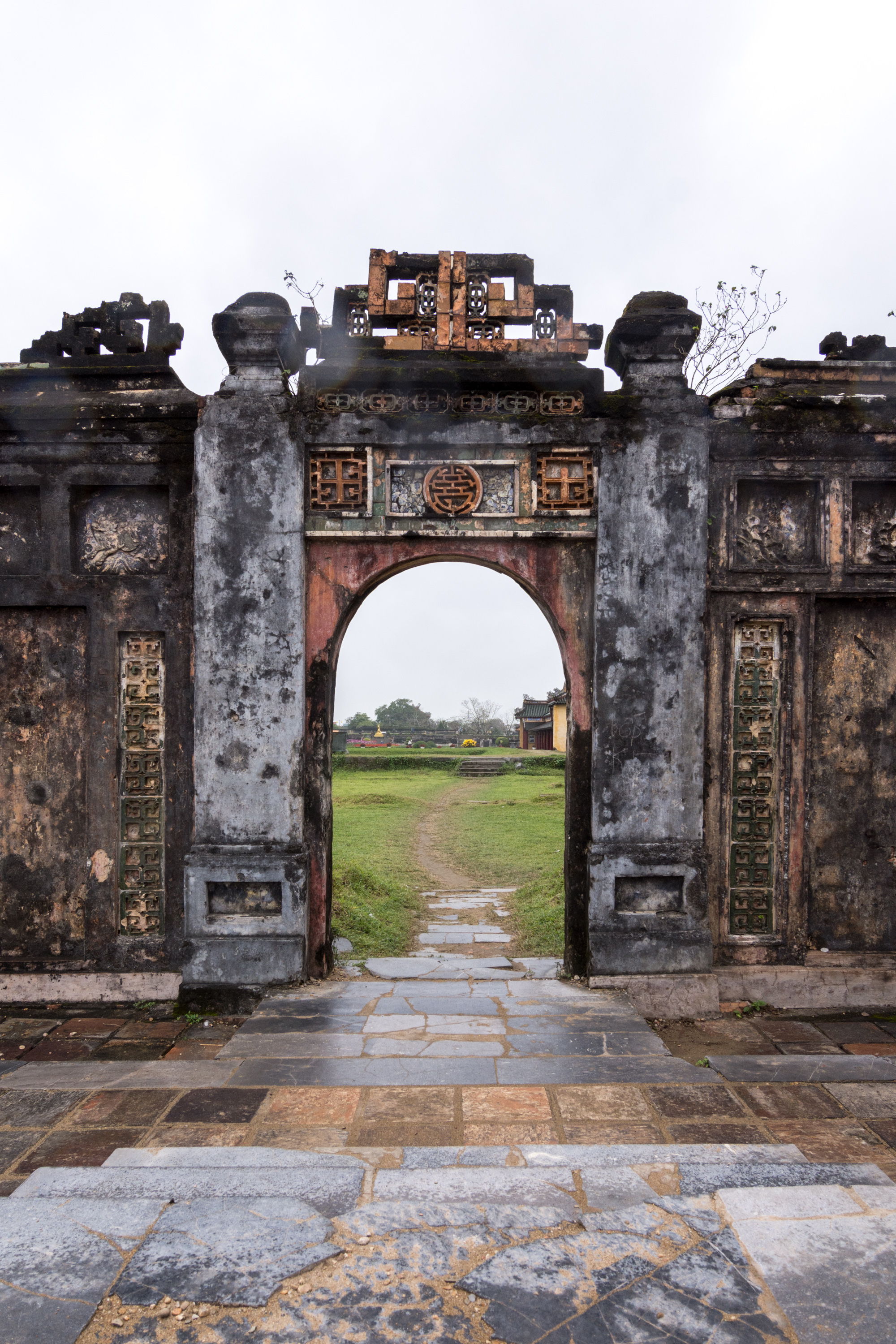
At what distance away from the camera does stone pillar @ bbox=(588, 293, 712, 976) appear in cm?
497

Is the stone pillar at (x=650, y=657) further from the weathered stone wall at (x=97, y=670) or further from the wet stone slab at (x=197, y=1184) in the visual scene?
the weathered stone wall at (x=97, y=670)

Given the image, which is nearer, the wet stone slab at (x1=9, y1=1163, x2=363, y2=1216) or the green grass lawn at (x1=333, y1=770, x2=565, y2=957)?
the wet stone slab at (x1=9, y1=1163, x2=363, y2=1216)

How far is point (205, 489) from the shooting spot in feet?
16.4

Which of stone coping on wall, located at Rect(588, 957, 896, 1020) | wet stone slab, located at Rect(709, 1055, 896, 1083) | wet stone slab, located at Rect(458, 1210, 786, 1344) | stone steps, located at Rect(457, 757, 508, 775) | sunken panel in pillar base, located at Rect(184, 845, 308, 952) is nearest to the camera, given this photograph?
wet stone slab, located at Rect(458, 1210, 786, 1344)

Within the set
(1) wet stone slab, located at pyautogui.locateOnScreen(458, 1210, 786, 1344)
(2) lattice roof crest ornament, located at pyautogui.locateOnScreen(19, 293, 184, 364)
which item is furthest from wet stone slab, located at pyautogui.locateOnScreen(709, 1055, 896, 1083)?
(2) lattice roof crest ornament, located at pyautogui.locateOnScreen(19, 293, 184, 364)

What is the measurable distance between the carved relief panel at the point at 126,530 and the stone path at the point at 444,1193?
3.00 metres

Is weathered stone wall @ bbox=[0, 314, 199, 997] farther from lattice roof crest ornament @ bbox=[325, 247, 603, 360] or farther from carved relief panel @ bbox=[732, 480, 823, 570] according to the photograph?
carved relief panel @ bbox=[732, 480, 823, 570]

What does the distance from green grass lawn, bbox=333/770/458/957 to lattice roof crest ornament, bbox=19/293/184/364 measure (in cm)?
471

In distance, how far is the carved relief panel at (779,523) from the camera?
17.0ft

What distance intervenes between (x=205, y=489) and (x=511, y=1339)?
4.47 metres

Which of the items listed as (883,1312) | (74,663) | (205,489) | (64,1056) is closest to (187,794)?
(74,663)

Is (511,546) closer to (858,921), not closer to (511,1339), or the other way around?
(858,921)

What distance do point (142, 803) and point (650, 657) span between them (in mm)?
3424

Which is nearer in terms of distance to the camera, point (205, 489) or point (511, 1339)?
point (511, 1339)
